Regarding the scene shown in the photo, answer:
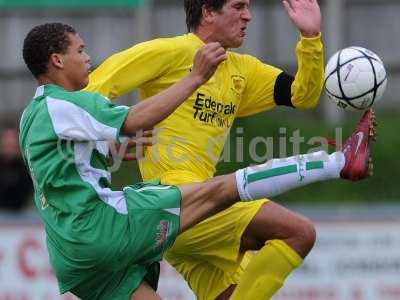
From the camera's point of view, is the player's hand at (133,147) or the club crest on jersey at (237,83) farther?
the club crest on jersey at (237,83)

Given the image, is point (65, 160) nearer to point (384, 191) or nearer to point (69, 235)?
point (69, 235)

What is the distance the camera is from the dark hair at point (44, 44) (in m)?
7.11

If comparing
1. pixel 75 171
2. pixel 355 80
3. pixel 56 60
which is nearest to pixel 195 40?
pixel 355 80

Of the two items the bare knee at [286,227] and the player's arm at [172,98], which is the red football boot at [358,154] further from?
the player's arm at [172,98]

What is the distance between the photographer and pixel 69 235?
23.1 feet

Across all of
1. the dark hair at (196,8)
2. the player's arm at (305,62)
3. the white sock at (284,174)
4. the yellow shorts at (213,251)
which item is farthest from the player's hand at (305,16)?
the yellow shorts at (213,251)

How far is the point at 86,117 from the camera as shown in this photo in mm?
6895

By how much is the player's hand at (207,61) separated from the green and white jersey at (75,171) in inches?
17.5

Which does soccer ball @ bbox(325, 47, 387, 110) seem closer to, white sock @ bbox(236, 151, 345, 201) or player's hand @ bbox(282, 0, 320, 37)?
player's hand @ bbox(282, 0, 320, 37)

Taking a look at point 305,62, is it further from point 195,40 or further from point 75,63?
point 75,63

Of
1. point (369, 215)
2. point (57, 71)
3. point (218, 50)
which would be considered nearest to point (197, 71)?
point (218, 50)

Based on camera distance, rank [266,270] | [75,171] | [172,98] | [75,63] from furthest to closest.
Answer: [266,270]
[75,63]
[75,171]
[172,98]

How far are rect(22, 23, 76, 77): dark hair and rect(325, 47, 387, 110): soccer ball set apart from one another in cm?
169

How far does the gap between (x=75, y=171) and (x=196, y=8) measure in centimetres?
163
